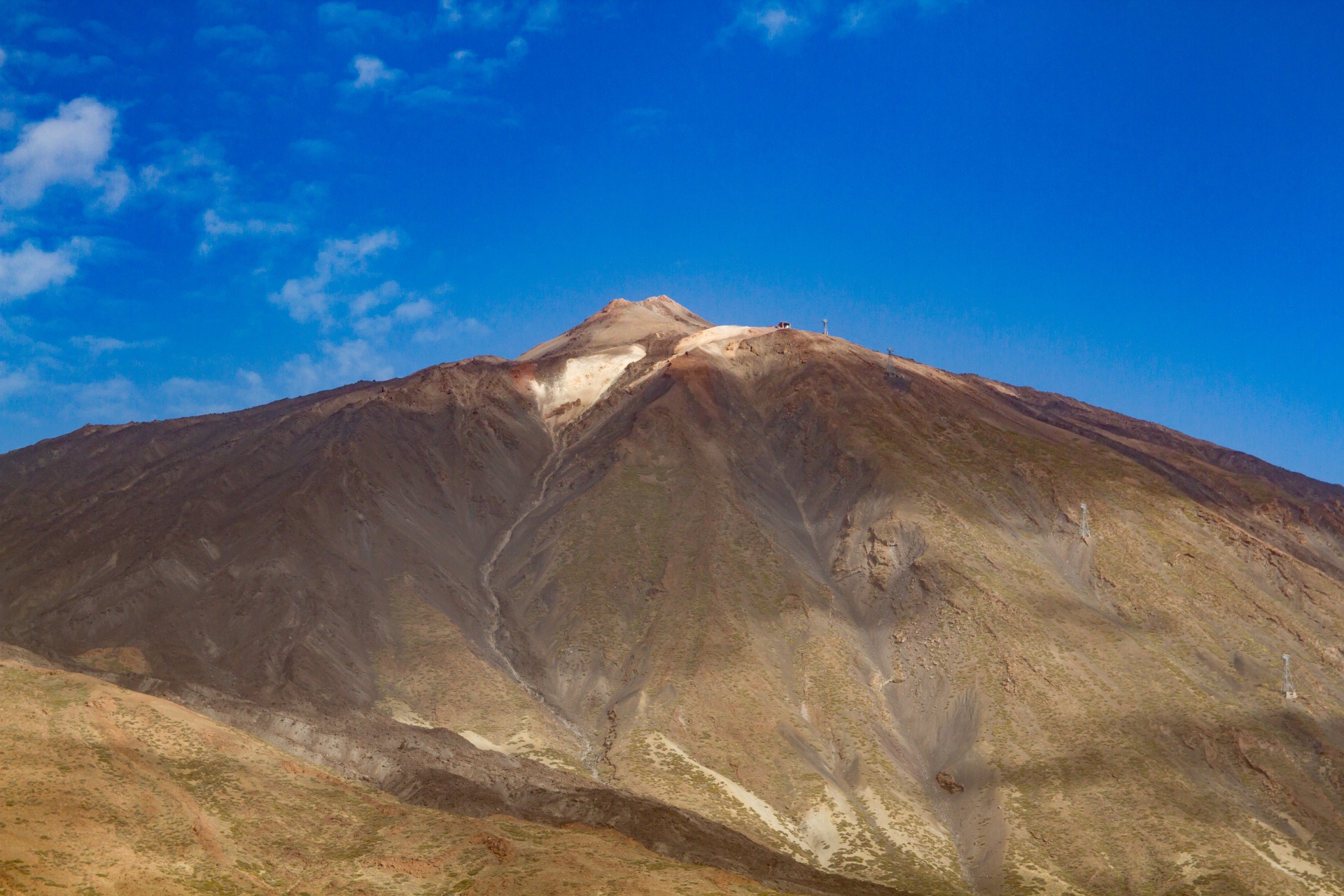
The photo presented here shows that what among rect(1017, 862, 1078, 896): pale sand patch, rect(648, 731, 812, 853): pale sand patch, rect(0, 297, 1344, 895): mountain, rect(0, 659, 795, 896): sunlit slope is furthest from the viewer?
rect(0, 297, 1344, 895): mountain

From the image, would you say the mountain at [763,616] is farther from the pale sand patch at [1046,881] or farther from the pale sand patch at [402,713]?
the pale sand patch at [402,713]

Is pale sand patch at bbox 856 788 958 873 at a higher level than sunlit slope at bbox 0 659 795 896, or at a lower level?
lower

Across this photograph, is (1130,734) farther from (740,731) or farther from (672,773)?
(672,773)

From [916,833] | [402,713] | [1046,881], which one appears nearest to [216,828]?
[402,713]

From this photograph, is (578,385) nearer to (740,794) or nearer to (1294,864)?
(740,794)

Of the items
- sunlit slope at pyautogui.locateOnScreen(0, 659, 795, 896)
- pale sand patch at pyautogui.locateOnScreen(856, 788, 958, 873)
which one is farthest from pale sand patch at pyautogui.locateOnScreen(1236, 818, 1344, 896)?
sunlit slope at pyautogui.locateOnScreen(0, 659, 795, 896)

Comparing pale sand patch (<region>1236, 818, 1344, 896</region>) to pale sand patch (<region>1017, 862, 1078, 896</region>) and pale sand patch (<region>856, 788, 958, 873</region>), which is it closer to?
pale sand patch (<region>1017, 862, 1078, 896</region>)

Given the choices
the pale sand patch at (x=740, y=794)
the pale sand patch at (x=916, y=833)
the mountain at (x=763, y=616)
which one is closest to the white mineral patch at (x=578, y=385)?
the mountain at (x=763, y=616)
